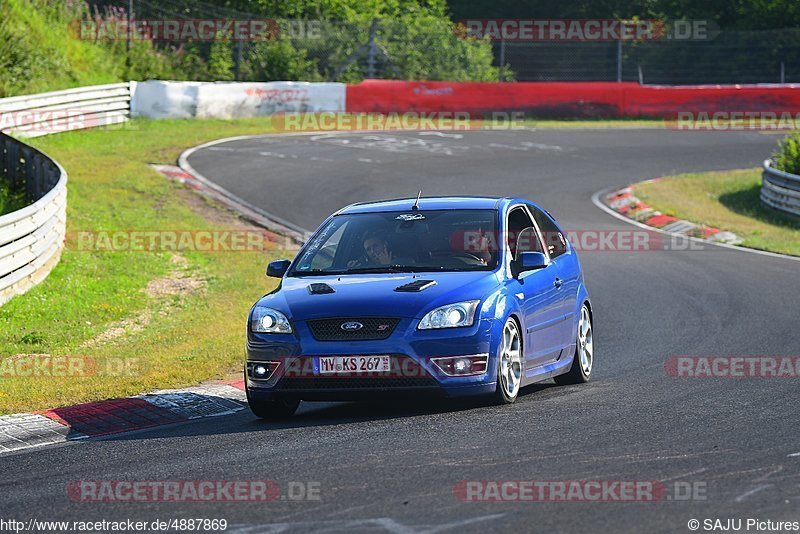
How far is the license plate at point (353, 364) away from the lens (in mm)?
8539

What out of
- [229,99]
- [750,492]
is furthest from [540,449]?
[229,99]

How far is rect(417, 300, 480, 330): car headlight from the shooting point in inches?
340

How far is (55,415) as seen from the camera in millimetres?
9469

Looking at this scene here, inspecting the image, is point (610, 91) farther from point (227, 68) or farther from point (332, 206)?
point (332, 206)

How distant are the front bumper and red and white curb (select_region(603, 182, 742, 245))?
14.5 metres

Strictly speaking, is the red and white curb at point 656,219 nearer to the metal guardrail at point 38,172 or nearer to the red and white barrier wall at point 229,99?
the metal guardrail at point 38,172

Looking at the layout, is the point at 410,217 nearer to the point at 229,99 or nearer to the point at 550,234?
the point at 550,234

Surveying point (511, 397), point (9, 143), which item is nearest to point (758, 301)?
point (511, 397)

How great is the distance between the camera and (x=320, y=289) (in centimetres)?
901

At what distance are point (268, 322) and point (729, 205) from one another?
2000cm

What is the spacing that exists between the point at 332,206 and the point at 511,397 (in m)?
14.9

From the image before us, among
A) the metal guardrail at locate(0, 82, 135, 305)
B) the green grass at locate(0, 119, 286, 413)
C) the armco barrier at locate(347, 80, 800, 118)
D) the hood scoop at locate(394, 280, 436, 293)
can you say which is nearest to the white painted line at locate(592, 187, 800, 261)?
the green grass at locate(0, 119, 286, 413)

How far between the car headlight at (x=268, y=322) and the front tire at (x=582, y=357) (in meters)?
2.87

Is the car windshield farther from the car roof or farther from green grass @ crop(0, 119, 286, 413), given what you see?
green grass @ crop(0, 119, 286, 413)
